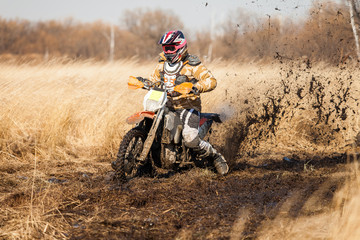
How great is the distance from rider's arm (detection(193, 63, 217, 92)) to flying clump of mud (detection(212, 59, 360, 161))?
1.81m

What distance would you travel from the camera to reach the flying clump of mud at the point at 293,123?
7.81 meters

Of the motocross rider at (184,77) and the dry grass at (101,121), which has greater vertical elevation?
the motocross rider at (184,77)

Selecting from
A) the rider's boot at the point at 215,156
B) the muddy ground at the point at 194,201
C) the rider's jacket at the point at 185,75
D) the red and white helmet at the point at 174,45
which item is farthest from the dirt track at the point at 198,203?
the red and white helmet at the point at 174,45

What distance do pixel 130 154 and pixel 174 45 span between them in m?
1.50

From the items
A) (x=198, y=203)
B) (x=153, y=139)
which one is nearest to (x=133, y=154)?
(x=153, y=139)

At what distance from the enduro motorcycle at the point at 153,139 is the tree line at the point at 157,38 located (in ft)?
8.08

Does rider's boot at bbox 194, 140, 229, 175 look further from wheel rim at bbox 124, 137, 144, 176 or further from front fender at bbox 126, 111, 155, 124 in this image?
front fender at bbox 126, 111, 155, 124

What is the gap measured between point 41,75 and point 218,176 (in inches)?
202

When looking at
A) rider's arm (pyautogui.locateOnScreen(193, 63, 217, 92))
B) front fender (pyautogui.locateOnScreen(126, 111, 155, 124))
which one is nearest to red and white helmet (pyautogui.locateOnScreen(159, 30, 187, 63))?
rider's arm (pyautogui.locateOnScreen(193, 63, 217, 92))

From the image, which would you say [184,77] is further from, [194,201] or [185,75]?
[194,201]

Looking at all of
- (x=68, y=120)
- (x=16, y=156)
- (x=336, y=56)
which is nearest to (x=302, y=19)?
(x=336, y=56)

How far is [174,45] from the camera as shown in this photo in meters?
5.82

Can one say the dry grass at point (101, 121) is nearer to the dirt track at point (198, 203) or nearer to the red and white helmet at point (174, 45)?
the dirt track at point (198, 203)

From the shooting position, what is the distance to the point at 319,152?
8.05m
